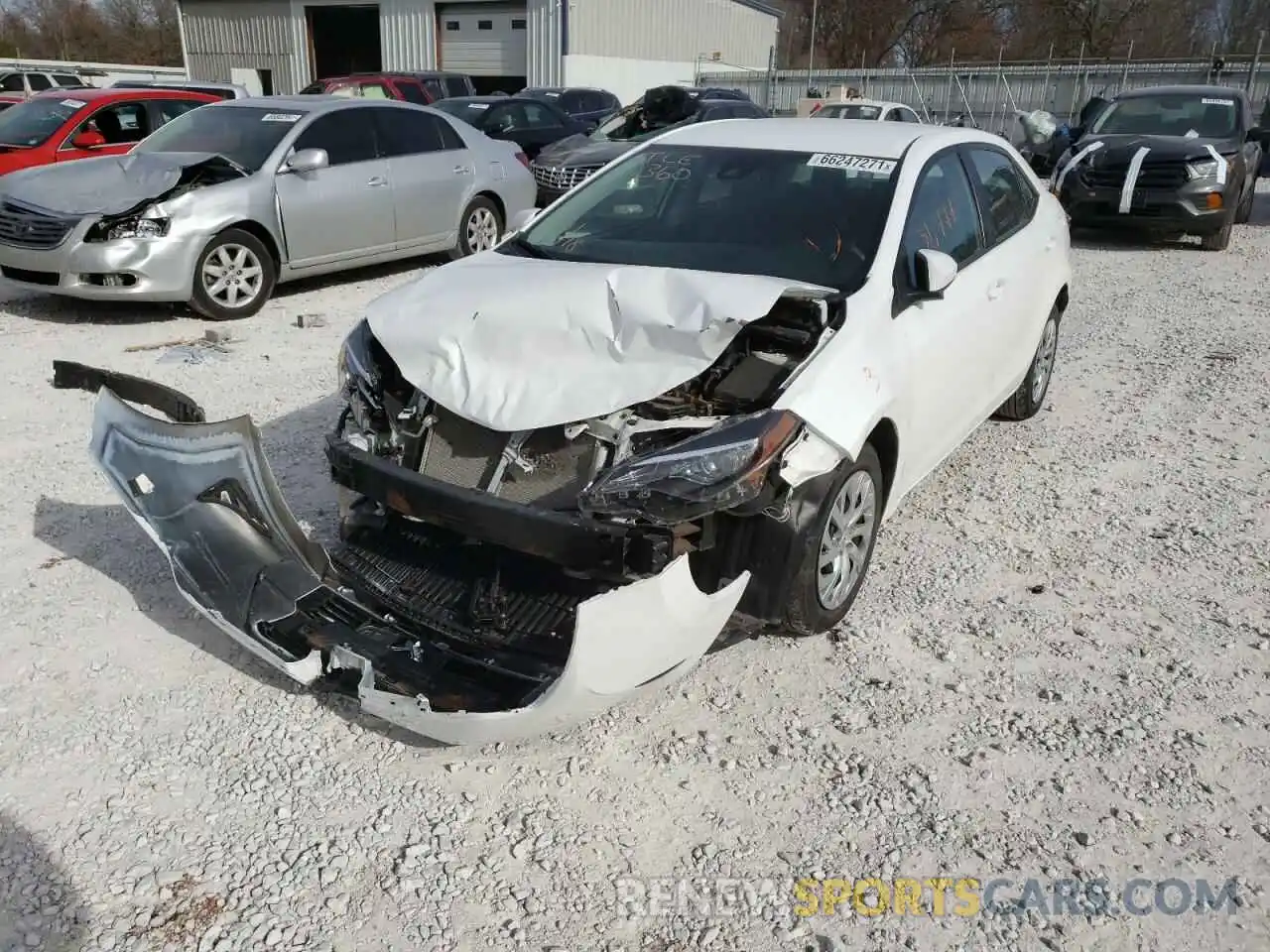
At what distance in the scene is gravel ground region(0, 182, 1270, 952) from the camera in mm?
2484

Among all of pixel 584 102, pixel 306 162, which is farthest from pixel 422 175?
pixel 584 102

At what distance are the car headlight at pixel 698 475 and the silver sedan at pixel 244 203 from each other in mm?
5775

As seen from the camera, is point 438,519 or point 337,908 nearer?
point 337,908

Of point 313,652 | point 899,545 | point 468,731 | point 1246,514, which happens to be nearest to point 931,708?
point 899,545

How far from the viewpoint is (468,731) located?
2.75 metres

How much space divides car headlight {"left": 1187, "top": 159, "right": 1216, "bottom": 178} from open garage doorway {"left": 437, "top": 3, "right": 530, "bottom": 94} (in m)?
25.1

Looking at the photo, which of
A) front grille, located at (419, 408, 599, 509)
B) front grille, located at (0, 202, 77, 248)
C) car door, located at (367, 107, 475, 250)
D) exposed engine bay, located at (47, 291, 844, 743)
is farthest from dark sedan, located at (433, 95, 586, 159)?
front grille, located at (419, 408, 599, 509)

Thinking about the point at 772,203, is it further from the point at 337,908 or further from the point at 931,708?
the point at 337,908

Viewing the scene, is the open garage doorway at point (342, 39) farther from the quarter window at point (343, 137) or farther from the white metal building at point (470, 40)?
the quarter window at point (343, 137)

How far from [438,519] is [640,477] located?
2.19ft

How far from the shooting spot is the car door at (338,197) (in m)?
8.11

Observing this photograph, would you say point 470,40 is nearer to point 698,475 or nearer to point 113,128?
point 113,128

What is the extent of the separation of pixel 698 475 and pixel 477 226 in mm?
7670

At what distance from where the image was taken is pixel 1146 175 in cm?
1144
